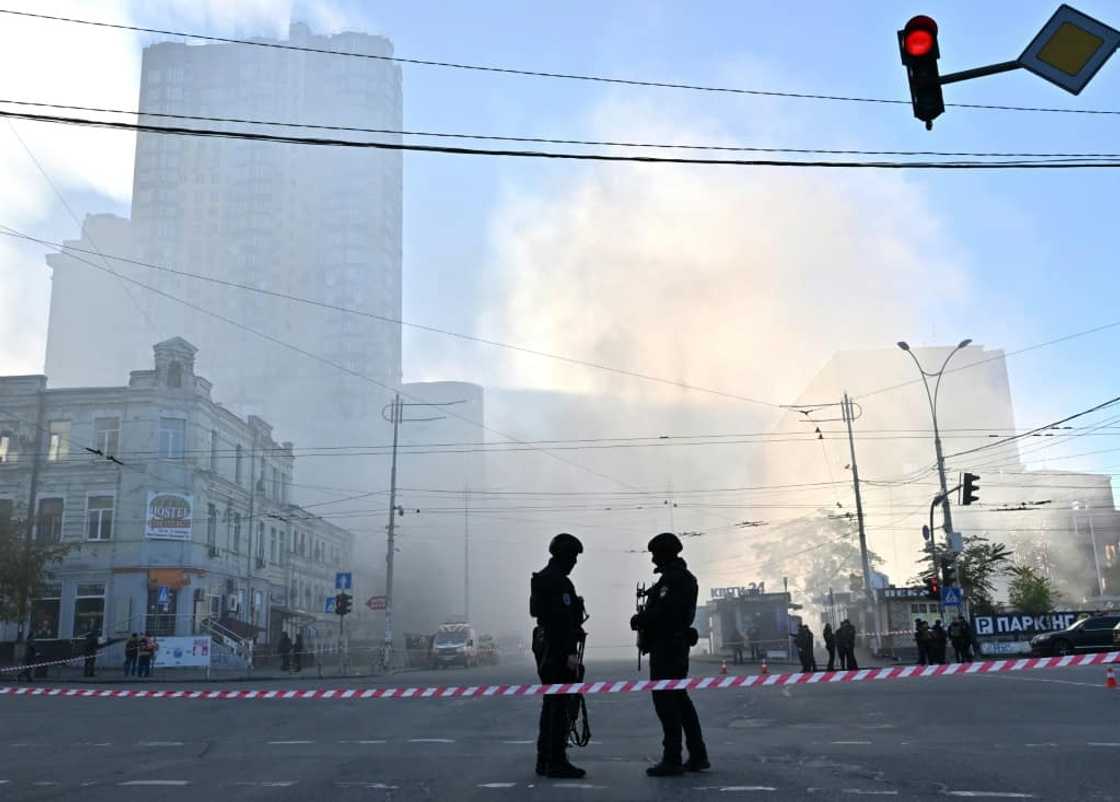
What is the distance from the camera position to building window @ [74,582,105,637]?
4222cm

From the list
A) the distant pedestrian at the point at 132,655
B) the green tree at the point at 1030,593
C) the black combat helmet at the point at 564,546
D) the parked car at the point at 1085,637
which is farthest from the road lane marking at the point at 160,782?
the green tree at the point at 1030,593

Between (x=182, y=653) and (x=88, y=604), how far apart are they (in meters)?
11.9

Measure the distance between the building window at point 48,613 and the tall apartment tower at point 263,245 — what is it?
6382 centimetres

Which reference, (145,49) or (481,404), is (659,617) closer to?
(481,404)

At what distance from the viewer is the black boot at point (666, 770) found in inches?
278

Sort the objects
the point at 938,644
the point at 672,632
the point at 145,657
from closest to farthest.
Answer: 1. the point at 672,632
2. the point at 938,644
3. the point at 145,657

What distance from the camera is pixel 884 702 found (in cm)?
1490

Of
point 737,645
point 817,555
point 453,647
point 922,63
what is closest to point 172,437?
point 453,647

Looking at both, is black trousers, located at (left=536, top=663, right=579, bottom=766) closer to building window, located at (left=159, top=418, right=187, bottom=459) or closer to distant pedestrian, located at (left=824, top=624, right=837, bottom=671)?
distant pedestrian, located at (left=824, top=624, right=837, bottom=671)

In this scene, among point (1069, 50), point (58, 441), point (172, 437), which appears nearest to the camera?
point (1069, 50)

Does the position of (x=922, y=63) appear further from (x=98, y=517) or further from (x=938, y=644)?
(x=98, y=517)

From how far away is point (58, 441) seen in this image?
4375cm

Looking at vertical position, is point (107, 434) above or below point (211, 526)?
above

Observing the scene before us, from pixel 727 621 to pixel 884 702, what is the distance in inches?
1139
